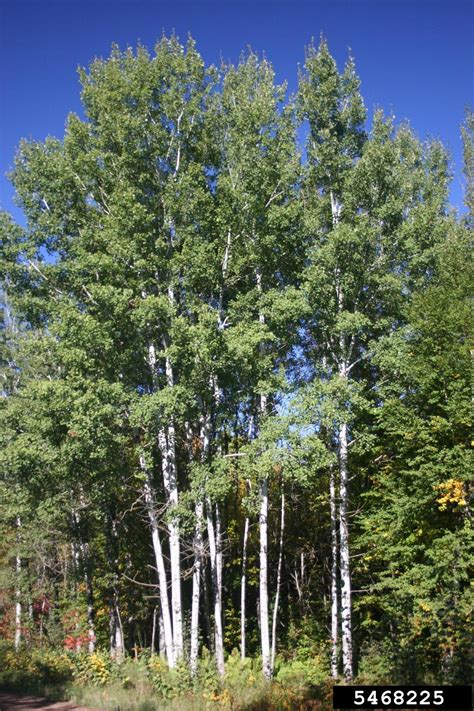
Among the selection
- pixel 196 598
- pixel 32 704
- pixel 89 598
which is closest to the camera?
pixel 32 704

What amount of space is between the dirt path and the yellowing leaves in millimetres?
8957

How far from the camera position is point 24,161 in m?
15.6

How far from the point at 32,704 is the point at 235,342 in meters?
9.35

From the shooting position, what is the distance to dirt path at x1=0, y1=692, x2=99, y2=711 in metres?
11.5

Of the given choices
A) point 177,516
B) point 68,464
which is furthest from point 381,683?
point 68,464

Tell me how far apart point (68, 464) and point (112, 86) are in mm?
10667

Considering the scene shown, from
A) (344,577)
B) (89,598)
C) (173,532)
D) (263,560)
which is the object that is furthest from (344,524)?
(89,598)

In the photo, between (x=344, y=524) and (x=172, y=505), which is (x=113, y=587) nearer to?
(x=172, y=505)

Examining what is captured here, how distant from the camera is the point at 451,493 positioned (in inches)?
515

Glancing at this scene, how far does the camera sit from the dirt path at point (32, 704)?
1145 centimetres

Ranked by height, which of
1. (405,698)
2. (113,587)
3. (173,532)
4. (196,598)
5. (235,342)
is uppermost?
(235,342)

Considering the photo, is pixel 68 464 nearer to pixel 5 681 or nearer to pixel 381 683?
pixel 5 681

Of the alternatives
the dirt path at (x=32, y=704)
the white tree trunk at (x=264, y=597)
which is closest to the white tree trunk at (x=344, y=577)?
the white tree trunk at (x=264, y=597)

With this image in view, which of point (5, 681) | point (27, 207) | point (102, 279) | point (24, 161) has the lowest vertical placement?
point (5, 681)
